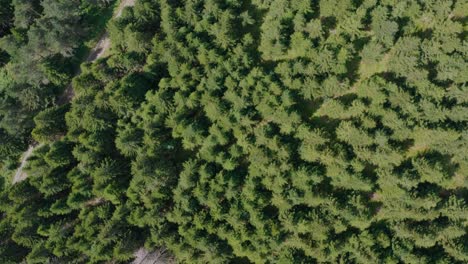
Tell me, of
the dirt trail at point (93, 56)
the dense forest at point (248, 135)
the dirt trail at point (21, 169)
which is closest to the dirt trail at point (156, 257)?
the dense forest at point (248, 135)

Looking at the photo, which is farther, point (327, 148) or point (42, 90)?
point (42, 90)

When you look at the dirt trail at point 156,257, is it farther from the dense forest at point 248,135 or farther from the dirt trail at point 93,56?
the dirt trail at point 93,56

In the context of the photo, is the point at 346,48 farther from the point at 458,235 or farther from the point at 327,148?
the point at 458,235

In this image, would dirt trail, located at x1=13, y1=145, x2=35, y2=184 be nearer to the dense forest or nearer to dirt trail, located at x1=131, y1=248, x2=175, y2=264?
the dense forest

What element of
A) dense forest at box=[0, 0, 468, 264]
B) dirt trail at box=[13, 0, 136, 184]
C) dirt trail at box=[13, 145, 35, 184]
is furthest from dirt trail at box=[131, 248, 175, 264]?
dirt trail at box=[13, 0, 136, 184]

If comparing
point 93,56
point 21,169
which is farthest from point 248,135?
point 21,169

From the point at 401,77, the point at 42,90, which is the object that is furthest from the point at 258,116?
the point at 42,90

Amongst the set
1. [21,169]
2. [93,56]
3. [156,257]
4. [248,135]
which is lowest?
[156,257]

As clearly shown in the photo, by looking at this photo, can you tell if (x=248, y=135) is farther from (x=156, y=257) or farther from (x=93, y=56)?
(x=93, y=56)

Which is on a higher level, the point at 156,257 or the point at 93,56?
the point at 93,56
